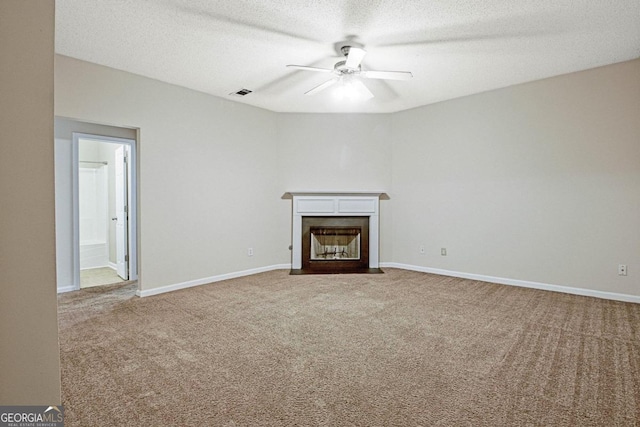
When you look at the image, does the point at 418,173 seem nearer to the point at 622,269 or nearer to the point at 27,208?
the point at 622,269

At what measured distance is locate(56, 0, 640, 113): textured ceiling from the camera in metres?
2.59

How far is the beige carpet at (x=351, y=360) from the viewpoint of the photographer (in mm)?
1797

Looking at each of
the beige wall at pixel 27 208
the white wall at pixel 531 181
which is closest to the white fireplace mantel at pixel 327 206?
the white wall at pixel 531 181

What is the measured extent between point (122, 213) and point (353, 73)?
165 inches

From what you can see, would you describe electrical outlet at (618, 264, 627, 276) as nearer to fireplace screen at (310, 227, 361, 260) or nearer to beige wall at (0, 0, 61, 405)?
fireplace screen at (310, 227, 361, 260)

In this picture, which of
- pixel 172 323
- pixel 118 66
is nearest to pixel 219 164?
pixel 118 66

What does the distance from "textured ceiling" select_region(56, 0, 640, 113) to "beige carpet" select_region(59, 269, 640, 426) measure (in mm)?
2616

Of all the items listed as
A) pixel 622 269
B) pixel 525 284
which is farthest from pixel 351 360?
pixel 622 269

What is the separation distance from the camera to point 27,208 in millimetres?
829

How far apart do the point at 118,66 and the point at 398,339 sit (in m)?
4.02

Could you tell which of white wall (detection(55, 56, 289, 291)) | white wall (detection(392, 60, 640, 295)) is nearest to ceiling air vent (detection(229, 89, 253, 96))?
white wall (detection(55, 56, 289, 291))

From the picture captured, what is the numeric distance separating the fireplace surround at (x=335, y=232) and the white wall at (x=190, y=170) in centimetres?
35

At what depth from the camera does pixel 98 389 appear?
202 cm

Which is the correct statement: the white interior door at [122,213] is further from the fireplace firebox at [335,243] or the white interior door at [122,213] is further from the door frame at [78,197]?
the fireplace firebox at [335,243]
